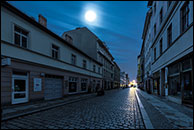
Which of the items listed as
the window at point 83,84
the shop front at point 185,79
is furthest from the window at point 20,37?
the shop front at point 185,79

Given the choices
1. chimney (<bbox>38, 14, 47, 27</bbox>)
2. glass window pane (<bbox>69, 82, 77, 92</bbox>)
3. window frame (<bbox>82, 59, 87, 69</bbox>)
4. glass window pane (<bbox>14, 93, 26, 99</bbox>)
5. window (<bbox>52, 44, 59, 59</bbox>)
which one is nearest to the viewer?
glass window pane (<bbox>14, 93, 26, 99</bbox>)

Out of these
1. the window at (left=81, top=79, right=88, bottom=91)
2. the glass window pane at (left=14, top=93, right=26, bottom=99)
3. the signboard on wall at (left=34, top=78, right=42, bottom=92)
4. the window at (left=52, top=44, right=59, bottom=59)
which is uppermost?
the window at (left=52, top=44, right=59, bottom=59)

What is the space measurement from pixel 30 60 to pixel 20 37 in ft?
6.83

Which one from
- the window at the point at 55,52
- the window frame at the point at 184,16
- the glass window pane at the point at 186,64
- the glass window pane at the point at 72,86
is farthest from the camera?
the glass window pane at the point at 72,86

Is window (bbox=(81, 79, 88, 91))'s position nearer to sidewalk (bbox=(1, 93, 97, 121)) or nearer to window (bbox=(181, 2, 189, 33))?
sidewalk (bbox=(1, 93, 97, 121))

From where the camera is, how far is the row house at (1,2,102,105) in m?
8.83

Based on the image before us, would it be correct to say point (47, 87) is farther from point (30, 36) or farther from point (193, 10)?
point (193, 10)

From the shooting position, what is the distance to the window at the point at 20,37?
9911 mm

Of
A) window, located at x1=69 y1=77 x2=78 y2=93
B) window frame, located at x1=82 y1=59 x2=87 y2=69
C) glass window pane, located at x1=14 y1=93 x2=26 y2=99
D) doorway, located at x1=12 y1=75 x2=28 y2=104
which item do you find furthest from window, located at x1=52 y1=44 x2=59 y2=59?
window frame, located at x1=82 y1=59 x2=87 y2=69

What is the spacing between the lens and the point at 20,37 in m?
10.3

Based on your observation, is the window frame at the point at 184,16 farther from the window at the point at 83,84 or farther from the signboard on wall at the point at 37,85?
the window at the point at 83,84

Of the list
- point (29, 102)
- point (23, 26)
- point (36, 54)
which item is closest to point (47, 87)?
point (29, 102)

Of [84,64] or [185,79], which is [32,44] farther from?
[185,79]

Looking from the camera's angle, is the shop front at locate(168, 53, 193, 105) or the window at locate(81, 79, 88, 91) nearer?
the shop front at locate(168, 53, 193, 105)
